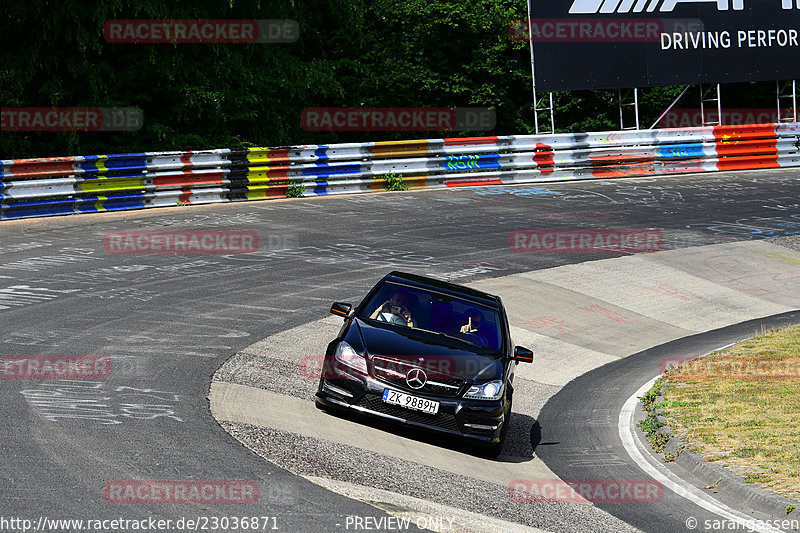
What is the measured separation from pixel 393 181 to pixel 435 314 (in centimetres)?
1419

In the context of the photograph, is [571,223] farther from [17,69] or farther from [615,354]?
[17,69]

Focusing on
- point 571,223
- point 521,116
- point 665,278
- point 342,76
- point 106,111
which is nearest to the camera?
point 665,278

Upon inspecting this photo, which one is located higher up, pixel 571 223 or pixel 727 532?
pixel 571 223

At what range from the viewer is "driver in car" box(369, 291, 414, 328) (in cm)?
1020

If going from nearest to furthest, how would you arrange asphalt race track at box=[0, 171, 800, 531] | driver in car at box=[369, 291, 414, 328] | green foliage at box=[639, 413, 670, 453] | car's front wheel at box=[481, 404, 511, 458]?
asphalt race track at box=[0, 171, 800, 531] < car's front wheel at box=[481, 404, 511, 458] < green foliage at box=[639, 413, 670, 453] < driver in car at box=[369, 291, 414, 328]

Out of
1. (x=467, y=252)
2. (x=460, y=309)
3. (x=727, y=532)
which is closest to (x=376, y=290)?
(x=460, y=309)

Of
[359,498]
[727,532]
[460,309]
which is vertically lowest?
[727,532]

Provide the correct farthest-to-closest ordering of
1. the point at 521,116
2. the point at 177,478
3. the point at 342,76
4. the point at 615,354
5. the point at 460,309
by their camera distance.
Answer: the point at 521,116
the point at 342,76
the point at 615,354
the point at 460,309
the point at 177,478

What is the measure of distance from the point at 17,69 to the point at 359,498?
59.9ft

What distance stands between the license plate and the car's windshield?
1.16 meters

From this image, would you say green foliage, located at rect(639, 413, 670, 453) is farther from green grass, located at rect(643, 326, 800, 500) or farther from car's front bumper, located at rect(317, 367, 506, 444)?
car's front bumper, located at rect(317, 367, 506, 444)

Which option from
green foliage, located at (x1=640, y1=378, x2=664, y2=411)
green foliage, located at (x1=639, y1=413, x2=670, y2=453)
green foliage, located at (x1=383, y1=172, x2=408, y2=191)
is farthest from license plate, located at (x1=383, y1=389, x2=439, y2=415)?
green foliage, located at (x1=383, y1=172, x2=408, y2=191)

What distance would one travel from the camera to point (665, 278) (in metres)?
18.1

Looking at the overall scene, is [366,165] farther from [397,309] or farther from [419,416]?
[419,416]
